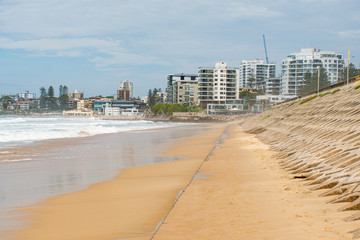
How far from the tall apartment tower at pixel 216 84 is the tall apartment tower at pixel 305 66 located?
95.2 ft

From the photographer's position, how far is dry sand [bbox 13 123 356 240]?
18.1 feet

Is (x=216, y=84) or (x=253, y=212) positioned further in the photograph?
(x=216, y=84)

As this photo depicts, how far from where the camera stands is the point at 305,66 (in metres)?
164

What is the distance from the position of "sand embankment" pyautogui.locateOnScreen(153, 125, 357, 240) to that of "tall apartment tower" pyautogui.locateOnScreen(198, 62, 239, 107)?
145 metres

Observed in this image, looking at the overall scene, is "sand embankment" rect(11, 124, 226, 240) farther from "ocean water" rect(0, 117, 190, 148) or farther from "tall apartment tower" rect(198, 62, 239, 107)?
"tall apartment tower" rect(198, 62, 239, 107)

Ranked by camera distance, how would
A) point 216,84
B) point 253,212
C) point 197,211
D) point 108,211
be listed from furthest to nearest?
point 216,84 → point 108,211 → point 197,211 → point 253,212

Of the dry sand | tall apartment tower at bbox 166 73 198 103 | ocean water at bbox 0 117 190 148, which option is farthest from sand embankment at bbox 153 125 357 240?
tall apartment tower at bbox 166 73 198 103

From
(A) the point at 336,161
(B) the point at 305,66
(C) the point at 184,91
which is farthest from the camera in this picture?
(C) the point at 184,91

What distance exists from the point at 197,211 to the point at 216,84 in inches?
5888

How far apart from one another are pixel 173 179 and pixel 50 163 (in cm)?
702

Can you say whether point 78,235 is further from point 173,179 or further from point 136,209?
point 173,179

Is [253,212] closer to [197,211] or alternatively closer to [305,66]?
[197,211]

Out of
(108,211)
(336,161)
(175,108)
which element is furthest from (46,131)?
(175,108)

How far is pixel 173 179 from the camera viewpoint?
10992 millimetres
